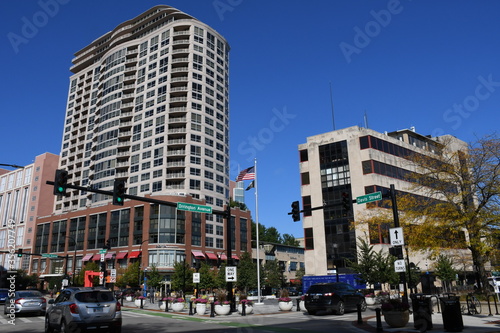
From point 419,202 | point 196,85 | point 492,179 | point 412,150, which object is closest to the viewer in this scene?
point 492,179

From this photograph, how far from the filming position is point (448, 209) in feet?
106

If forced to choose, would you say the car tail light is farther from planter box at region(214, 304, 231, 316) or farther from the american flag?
the american flag

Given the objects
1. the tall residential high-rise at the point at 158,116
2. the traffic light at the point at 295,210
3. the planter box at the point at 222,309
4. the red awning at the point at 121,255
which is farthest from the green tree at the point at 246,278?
the traffic light at the point at 295,210

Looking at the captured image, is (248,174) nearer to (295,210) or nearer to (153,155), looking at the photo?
(295,210)

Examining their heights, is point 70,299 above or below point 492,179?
below

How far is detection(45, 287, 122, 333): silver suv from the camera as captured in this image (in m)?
13.3

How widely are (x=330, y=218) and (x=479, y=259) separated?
33113mm

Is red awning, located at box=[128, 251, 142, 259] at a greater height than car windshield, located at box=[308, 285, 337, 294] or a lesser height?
greater

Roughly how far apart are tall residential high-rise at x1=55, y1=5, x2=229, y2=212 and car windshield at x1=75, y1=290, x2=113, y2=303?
7245 cm

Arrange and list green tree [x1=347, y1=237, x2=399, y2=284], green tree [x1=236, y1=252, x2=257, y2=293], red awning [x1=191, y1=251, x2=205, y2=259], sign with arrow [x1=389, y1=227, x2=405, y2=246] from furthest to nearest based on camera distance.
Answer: red awning [x1=191, y1=251, x2=205, y2=259]
green tree [x1=236, y1=252, x2=257, y2=293]
green tree [x1=347, y1=237, x2=399, y2=284]
sign with arrow [x1=389, y1=227, x2=405, y2=246]

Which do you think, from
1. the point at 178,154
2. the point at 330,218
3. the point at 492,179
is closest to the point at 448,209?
the point at 492,179

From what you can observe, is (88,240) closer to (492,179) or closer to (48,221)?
(48,221)

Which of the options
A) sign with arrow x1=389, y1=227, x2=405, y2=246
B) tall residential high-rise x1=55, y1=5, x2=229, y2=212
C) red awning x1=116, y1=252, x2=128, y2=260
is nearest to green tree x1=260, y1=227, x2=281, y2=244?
tall residential high-rise x1=55, y1=5, x2=229, y2=212

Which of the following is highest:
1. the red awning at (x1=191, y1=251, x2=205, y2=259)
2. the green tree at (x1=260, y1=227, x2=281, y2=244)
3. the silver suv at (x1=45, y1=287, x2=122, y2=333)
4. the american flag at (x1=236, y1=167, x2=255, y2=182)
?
the green tree at (x1=260, y1=227, x2=281, y2=244)
